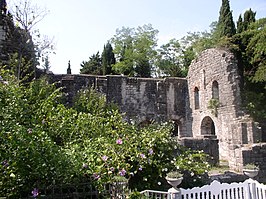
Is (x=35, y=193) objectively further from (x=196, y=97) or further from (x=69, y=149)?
(x=196, y=97)

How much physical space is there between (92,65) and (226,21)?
63.8ft

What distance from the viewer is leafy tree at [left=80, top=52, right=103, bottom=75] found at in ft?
124

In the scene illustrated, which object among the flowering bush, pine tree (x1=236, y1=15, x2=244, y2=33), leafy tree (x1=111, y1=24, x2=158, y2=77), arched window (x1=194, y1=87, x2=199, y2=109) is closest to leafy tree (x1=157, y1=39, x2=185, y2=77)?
leafy tree (x1=111, y1=24, x2=158, y2=77)

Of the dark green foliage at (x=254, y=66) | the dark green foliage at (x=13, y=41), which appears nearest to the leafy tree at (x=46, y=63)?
the dark green foliage at (x=13, y=41)

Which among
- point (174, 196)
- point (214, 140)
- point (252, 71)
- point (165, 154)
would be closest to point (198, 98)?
Result: point (252, 71)

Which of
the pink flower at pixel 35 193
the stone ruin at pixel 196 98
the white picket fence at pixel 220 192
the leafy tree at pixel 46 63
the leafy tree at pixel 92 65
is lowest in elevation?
the white picket fence at pixel 220 192

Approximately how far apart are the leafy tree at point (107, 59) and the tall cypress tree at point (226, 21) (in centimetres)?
1448

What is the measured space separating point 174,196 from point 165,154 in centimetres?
172

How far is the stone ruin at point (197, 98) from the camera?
13.1 metres

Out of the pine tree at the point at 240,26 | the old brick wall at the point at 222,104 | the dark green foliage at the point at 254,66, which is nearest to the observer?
the old brick wall at the point at 222,104

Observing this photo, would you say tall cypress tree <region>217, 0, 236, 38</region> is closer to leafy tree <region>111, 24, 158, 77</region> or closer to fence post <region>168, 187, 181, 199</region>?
leafy tree <region>111, 24, 158, 77</region>

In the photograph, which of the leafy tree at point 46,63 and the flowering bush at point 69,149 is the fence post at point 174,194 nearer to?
the flowering bush at point 69,149

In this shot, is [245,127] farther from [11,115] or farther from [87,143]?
[11,115]

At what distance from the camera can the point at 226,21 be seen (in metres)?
26.6
